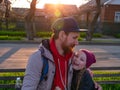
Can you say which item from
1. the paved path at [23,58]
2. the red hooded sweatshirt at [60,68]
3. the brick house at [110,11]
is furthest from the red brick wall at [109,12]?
the red hooded sweatshirt at [60,68]

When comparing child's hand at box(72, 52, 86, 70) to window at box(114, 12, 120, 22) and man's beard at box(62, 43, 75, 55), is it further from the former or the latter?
window at box(114, 12, 120, 22)

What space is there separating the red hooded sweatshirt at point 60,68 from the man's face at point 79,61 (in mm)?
120

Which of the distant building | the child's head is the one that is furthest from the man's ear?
the distant building

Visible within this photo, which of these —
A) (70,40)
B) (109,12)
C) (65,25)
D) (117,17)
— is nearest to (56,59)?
(70,40)

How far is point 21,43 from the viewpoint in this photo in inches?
1024

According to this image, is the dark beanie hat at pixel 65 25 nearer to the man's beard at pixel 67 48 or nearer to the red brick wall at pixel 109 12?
the man's beard at pixel 67 48

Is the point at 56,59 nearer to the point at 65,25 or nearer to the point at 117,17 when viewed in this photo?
the point at 65,25

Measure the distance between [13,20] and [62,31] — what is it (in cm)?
3633

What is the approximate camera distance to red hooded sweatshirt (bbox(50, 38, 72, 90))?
3.23 meters

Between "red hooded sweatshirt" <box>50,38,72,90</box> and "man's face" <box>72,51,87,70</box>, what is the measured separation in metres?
0.12

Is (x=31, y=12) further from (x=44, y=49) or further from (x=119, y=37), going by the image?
(x=44, y=49)

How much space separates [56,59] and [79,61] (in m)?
0.29

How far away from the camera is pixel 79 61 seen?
3404mm

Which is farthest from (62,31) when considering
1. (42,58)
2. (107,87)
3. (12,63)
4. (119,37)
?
(119,37)
